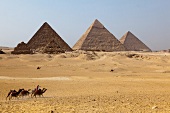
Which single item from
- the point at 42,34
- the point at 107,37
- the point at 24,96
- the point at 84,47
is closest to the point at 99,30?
the point at 107,37

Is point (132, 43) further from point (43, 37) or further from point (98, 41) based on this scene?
point (43, 37)

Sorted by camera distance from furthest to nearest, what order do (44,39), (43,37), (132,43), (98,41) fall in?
(132,43)
(98,41)
(43,37)
(44,39)

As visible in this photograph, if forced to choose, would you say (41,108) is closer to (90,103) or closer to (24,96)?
(90,103)

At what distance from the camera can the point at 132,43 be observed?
141 meters

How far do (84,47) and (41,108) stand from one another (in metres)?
105

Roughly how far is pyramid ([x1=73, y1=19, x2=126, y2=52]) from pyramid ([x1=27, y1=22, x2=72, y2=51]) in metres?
27.1

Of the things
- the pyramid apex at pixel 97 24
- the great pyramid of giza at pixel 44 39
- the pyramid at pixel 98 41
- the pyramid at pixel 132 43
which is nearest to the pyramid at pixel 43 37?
the great pyramid of giza at pixel 44 39

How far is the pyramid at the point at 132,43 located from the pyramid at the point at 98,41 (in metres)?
15.8

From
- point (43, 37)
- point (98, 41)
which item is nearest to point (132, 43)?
point (98, 41)

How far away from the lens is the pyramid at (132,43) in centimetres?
13912

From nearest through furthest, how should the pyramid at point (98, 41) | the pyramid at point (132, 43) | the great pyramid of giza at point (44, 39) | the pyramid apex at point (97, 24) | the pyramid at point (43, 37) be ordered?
the great pyramid of giza at point (44, 39) → the pyramid at point (43, 37) → the pyramid at point (98, 41) → the pyramid apex at point (97, 24) → the pyramid at point (132, 43)

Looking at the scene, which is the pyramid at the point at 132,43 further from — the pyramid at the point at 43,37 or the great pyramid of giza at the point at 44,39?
the great pyramid of giza at the point at 44,39

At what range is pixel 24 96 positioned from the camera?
1198 centimetres

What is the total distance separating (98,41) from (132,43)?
25642 millimetres
